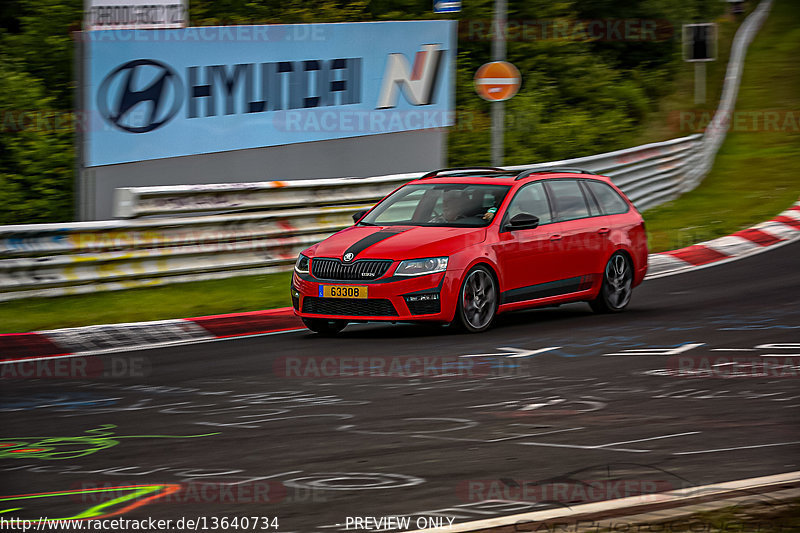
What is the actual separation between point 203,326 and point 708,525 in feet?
26.2

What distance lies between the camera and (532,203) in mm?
12156

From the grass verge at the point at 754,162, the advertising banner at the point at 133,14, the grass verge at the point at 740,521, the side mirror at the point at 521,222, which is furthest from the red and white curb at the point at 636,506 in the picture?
the grass verge at the point at 754,162

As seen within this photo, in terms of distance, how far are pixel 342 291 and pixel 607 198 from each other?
3656 mm

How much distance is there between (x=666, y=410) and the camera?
7.54 m

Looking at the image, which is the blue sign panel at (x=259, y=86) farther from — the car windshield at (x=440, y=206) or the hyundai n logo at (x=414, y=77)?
the car windshield at (x=440, y=206)

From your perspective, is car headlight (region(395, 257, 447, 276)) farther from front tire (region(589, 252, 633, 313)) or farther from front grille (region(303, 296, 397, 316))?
front tire (region(589, 252, 633, 313))

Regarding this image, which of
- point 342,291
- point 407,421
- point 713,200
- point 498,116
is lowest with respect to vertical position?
point 407,421

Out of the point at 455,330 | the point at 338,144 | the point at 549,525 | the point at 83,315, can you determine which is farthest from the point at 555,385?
the point at 338,144

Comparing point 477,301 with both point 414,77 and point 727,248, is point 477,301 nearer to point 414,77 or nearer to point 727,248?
point 727,248

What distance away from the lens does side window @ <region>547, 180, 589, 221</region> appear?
1242 cm

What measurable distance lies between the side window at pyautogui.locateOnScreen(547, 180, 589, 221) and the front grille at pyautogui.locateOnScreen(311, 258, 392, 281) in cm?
235

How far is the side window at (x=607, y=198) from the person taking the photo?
1301 centimetres

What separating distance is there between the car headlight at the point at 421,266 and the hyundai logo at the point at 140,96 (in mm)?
5562

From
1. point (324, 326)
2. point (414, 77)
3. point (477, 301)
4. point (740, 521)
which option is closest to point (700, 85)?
point (414, 77)
